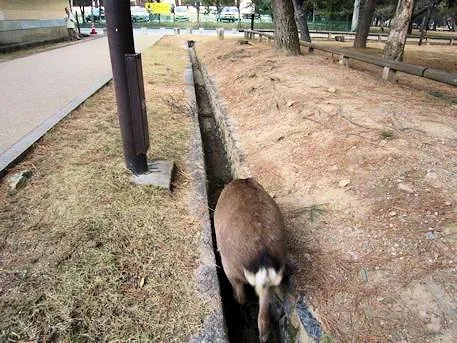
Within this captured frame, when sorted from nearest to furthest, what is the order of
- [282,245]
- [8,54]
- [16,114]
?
1. [282,245]
2. [16,114]
3. [8,54]

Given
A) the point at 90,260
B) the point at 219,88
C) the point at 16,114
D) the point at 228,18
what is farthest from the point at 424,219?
the point at 228,18

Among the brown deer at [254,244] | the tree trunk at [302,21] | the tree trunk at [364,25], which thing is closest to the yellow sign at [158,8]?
the tree trunk at [302,21]

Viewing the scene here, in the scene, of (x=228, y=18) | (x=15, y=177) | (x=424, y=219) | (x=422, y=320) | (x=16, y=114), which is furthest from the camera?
(x=228, y=18)

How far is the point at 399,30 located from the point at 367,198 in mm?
6268

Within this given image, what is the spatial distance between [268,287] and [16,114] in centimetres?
528

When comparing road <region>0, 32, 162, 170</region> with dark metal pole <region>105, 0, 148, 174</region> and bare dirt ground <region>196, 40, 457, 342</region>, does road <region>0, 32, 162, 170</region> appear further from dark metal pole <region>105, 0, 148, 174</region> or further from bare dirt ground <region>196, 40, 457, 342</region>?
bare dirt ground <region>196, 40, 457, 342</region>

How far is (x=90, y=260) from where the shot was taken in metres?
2.66

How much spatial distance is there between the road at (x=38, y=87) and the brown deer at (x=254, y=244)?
103 inches

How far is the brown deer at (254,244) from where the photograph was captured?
90.5 inches

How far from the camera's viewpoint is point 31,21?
18.0 metres

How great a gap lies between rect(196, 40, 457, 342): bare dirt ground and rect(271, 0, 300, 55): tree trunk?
181 inches

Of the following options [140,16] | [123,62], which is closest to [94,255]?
[123,62]

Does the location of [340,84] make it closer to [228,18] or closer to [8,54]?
[8,54]

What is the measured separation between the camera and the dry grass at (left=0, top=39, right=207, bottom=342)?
7.28ft
